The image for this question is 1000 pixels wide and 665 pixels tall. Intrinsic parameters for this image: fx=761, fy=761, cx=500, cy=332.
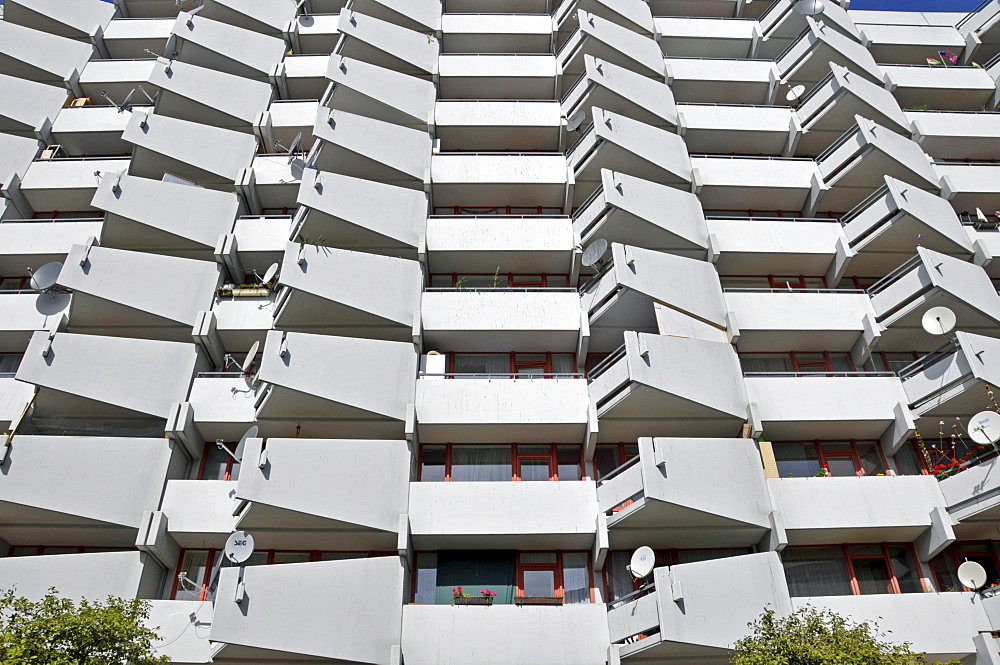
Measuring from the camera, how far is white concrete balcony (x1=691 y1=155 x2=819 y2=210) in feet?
87.9

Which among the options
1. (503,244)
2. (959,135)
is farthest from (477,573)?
(959,135)

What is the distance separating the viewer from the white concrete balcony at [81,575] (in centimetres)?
1812

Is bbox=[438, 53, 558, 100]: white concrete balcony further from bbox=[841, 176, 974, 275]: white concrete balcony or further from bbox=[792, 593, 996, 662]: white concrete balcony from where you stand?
bbox=[792, 593, 996, 662]: white concrete balcony

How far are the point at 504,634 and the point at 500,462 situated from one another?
5288 millimetres

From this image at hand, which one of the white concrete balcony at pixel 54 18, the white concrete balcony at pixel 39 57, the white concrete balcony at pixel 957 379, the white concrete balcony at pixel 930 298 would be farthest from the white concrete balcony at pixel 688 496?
the white concrete balcony at pixel 54 18

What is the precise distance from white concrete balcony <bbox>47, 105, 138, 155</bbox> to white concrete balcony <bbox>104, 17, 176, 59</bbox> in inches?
184

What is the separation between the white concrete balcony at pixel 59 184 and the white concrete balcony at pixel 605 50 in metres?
17.4

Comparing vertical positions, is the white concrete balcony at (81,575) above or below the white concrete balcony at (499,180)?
below

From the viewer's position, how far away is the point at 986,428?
18562 millimetres

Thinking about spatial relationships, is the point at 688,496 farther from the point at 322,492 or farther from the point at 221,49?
the point at 221,49

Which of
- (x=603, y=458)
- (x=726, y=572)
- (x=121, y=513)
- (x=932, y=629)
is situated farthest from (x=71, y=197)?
(x=932, y=629)

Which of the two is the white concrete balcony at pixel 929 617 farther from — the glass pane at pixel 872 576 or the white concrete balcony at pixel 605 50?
the white concrete balcony at pixel 605 50

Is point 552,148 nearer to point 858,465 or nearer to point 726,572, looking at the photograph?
point 858,465

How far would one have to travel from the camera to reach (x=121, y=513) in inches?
755
